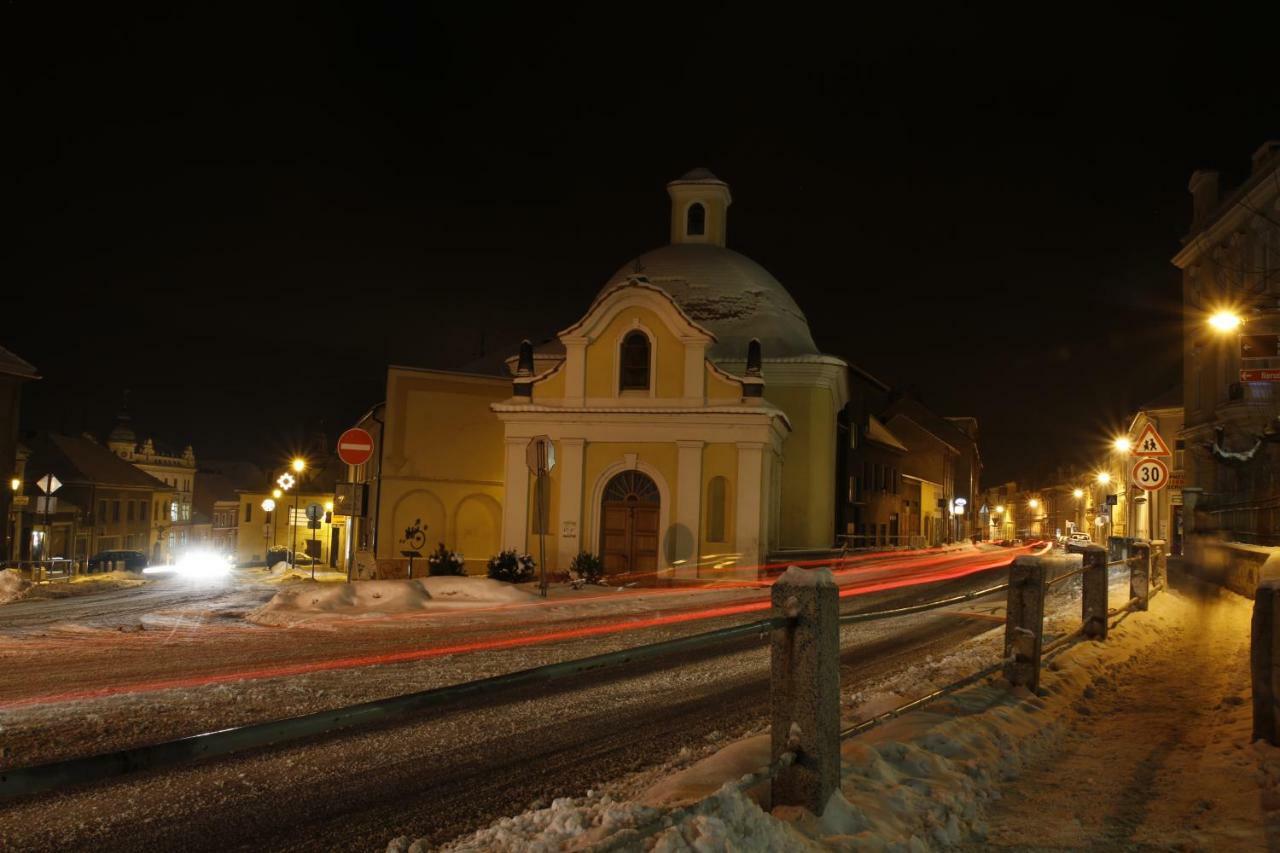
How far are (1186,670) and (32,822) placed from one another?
10763 millimetres

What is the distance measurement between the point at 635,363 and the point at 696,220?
39.8 feet

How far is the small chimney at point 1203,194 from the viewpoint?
41.8 meters

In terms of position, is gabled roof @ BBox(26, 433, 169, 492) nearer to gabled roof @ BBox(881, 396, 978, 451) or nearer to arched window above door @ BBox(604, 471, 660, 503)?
arched window above door @ BBox(604, 471, 660, 503)

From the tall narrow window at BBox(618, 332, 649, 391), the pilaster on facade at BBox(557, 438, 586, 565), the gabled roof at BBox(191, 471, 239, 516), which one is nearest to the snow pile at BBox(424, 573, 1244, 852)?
the pilaster on facade at BBox(557, 438, 586, 565)

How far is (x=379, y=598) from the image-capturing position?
1811 cm

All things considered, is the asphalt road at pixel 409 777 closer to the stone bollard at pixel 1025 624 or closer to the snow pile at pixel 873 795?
the snow pile at pixel 873 795

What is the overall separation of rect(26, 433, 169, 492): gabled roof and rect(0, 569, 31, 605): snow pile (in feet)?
144

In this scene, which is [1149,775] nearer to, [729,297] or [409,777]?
[409,777]

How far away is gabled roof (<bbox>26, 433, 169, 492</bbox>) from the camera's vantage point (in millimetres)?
64938

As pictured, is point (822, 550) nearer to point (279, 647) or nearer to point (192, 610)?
point (192, 610)

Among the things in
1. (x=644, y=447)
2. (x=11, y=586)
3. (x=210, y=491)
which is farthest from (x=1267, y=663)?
(x=210, y=491)

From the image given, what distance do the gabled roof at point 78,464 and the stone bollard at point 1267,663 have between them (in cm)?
6738

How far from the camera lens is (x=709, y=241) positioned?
38.0m

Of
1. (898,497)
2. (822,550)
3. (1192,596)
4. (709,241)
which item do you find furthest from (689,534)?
(898,497)
